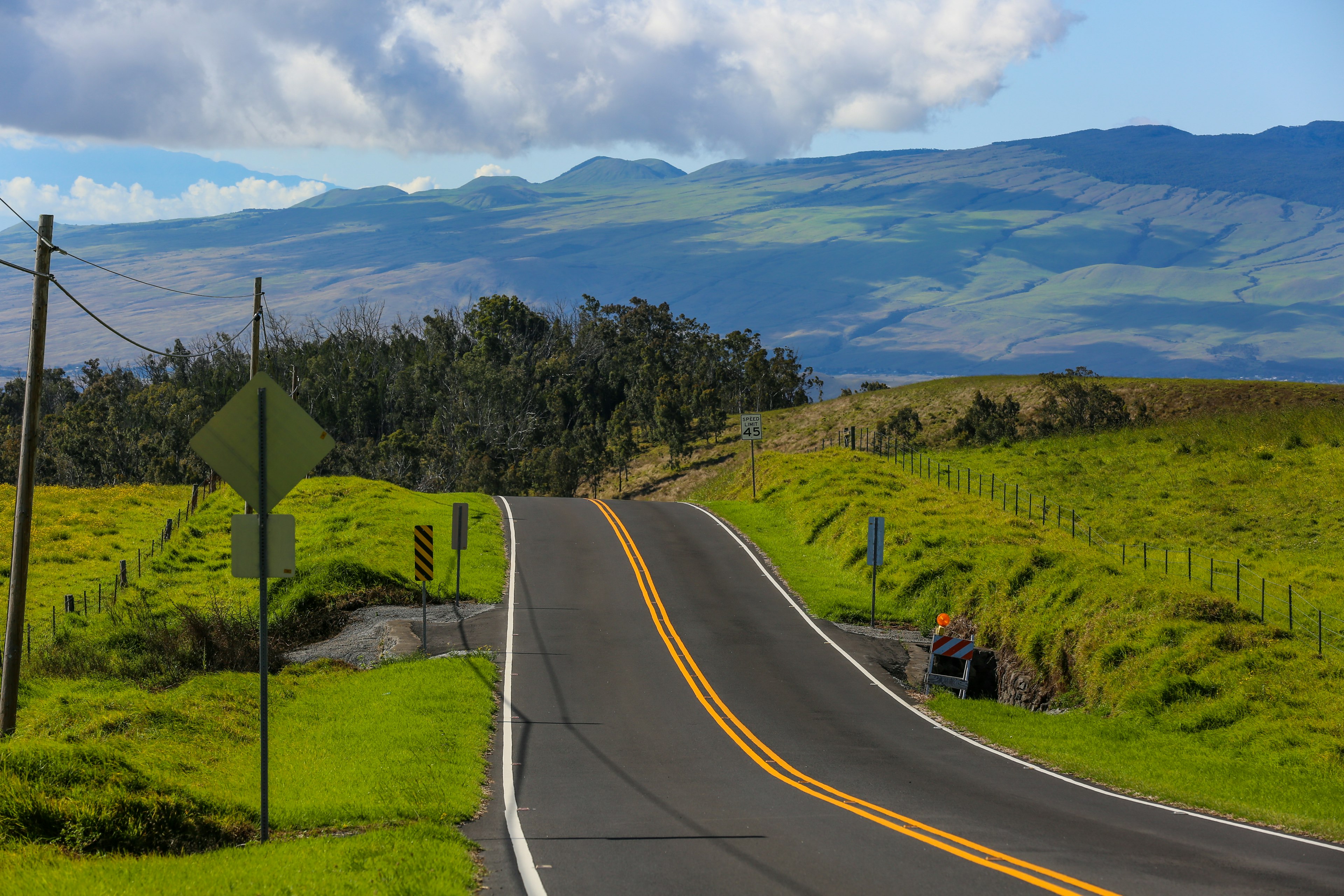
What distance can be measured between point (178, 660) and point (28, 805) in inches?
544

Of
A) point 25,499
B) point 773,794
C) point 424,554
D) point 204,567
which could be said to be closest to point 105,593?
point 204,567

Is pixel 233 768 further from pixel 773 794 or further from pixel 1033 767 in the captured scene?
pixel 1033 767

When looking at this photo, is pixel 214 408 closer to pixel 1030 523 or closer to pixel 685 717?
pixel 1030 523

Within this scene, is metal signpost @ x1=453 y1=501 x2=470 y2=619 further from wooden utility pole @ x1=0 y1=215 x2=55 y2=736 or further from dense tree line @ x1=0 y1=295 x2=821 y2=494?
dense tree line @ x1=0 y1=295 x2=821 y2=494

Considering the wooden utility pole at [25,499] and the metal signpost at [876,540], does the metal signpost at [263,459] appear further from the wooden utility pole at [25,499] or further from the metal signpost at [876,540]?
the metal signpost at [876,540]

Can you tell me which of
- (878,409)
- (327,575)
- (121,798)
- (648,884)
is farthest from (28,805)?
(878,409)

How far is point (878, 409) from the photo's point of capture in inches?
2889

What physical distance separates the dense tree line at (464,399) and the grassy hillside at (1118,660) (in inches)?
1758

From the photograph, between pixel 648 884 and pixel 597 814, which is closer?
pixel 648 884

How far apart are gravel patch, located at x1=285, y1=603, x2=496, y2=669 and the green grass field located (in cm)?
105

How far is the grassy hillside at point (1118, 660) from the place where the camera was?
1559 centimetres

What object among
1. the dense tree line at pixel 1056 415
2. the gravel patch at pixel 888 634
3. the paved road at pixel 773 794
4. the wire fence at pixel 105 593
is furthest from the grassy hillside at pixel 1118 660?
the dense tree line at pixel 1056 415

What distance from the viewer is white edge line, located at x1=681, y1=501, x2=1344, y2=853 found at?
12.1 metres

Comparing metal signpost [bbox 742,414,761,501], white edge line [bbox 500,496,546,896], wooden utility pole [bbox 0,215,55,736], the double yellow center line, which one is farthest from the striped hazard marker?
metal signpost [bbox 742,414,761,501]
